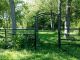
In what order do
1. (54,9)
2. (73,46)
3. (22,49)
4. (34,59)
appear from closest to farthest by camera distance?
(34,59)
(22,49)
(73,46)
(54,9)

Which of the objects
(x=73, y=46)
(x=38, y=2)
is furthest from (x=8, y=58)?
(x=38, y=2)

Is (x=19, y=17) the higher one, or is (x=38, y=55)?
(x=19, y=17)

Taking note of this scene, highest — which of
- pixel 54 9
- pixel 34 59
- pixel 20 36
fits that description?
pixel 54 9

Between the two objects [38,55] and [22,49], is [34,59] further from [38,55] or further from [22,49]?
[22,49]

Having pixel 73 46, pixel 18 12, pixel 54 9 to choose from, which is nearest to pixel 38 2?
pixel 54 9

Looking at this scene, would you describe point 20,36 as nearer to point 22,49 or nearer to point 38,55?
point 22,49

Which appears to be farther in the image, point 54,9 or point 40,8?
point 40,8

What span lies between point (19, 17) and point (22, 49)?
144ft

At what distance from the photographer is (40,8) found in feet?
136

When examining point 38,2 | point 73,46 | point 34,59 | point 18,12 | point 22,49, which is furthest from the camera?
point 18,12

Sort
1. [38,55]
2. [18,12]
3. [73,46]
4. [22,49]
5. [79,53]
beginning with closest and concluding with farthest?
[38,55] < [79,53] < [22,49] < [73,46] < [18,12]

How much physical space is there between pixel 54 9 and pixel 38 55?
2694 cm

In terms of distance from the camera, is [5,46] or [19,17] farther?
[19,17]

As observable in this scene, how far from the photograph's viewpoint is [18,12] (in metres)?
52.7
